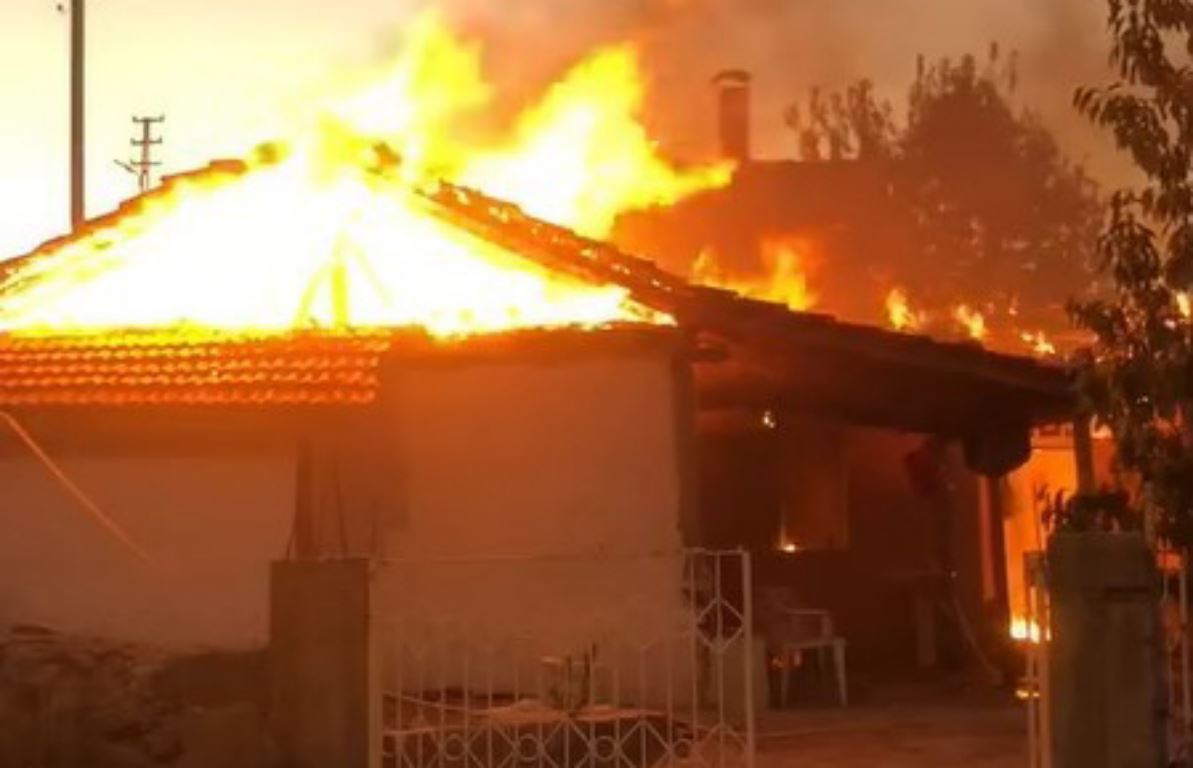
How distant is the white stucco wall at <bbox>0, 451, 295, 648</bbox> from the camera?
12.6 metres

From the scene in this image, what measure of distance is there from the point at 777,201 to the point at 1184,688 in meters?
33.6

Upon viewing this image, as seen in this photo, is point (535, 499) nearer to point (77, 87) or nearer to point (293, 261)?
point (293, 261)

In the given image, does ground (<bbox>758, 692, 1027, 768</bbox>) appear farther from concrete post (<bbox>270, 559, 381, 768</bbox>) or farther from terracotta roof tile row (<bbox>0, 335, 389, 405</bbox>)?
terracotta roof tile row (<bbox>0, 335, 389, 405</bbox>)

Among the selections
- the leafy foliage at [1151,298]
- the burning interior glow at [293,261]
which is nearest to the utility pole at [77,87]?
the burning interior glow at [293,261]

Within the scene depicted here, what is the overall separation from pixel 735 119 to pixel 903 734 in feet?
98.7

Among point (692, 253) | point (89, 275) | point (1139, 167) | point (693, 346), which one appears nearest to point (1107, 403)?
point (1139, 167)

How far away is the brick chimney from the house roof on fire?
2502 cm

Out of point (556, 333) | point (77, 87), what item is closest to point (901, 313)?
point (77, 87)

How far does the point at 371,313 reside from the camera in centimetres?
1464

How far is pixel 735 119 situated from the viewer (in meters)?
40.1

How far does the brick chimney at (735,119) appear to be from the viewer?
39.2 meters

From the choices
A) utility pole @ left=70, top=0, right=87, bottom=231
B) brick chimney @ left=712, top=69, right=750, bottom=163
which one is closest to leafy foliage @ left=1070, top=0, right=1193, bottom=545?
utility pole @ left=70, top=0, right=87, bottom=231

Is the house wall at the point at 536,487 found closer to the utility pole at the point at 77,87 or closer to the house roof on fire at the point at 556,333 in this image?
the house roof on fire at the point at 556,333

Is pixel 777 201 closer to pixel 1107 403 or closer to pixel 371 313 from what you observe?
pixel 371 313
